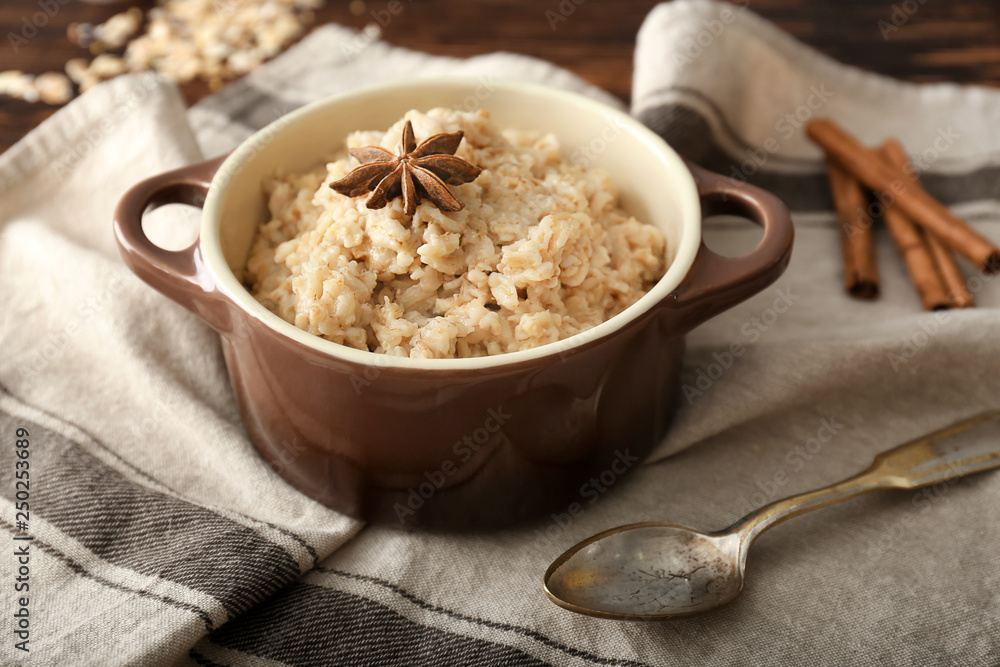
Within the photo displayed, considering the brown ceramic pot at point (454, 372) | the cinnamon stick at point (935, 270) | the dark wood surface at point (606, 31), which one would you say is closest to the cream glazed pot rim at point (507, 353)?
the brown ceramic pot at point (454, 372)

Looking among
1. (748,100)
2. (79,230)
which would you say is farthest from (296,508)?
(748,100)

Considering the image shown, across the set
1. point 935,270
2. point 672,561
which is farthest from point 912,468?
point 935,270

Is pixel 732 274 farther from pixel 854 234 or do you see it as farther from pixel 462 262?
pixel 854 234

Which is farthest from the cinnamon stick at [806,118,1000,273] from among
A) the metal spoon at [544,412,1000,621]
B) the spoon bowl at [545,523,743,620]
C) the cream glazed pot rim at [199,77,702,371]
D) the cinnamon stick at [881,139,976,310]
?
the spoon bowl at [545,523,743,620]

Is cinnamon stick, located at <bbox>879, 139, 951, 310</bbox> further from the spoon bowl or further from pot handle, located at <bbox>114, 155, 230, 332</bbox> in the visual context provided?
pot handle, located at <bbox>114, 155, 230, 332</bbox>

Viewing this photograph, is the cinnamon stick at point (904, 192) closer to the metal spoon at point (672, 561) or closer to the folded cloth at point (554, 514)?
the folded cloth at point (554, 514)

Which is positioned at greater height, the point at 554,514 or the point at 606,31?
the point at 606,31
